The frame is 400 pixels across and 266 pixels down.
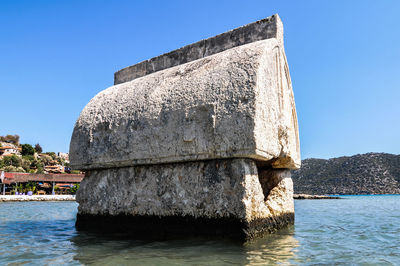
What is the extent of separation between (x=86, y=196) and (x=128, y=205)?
96 cm

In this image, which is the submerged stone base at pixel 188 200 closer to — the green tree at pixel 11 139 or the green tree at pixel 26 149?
the green tree at pixel 26 149

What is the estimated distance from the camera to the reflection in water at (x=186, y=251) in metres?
2.69

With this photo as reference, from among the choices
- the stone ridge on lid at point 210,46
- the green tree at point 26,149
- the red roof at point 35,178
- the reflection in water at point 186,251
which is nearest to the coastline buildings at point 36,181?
the red roof at point 35,178

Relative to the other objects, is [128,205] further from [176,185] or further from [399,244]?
[399,244]

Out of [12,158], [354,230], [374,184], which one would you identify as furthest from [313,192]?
[354,230]

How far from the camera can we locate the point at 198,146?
3.57 meters

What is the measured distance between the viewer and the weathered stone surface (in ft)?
11.1

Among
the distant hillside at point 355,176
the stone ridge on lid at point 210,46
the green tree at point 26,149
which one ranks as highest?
the green tree at point 26,149

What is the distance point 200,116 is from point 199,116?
13mm

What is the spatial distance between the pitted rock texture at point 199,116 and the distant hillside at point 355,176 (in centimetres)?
5269

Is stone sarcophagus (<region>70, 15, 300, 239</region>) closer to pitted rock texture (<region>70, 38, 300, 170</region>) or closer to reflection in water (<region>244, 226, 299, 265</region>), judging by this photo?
pitted rock texture (<region>70, 38, 300, 170</region>)

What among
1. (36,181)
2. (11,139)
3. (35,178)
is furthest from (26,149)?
(35,178)

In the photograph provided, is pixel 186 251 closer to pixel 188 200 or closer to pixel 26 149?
pixel 188 200

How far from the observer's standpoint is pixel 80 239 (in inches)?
153
